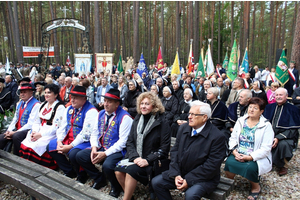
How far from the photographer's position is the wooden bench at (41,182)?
2.83m

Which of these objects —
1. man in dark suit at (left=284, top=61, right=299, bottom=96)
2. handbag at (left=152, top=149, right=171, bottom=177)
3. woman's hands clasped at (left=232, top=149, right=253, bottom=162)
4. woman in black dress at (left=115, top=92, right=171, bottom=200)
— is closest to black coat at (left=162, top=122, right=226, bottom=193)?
handbag at (left=152, top=149, right=171, bottom=177)

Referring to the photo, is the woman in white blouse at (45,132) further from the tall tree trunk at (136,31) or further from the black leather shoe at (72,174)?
the tall tree trunk at (136,31)

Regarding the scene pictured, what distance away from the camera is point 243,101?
445 centimetres

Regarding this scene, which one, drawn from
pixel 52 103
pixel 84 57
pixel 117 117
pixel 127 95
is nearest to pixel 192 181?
pixel 117 117

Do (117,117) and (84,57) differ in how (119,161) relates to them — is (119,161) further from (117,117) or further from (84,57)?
(84,57)

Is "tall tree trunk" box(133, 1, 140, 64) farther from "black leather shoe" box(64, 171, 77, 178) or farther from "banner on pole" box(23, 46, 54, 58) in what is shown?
"black leather shoe" box(64, 171, 77, 178)

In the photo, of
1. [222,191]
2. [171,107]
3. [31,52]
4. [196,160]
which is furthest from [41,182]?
[31,52]

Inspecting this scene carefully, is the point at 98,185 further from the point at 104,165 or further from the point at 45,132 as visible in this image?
the point at 45,132

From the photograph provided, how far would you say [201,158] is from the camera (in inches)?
107

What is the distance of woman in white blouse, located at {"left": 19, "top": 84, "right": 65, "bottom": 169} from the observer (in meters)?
4.14

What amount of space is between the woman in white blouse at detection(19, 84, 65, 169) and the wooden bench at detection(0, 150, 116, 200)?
1.05ft

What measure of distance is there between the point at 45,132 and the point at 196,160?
2997 mm

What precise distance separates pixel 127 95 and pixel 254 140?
4.33 m

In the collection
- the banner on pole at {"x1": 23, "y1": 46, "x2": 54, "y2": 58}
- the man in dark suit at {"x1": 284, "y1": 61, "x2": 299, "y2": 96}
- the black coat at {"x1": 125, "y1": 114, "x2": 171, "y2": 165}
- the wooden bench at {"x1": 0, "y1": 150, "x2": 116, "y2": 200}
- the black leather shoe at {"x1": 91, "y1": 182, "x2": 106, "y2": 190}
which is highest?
the banner on pole at {"x1": 23, "y1": 46, "x2": 54, "y2": 58}
